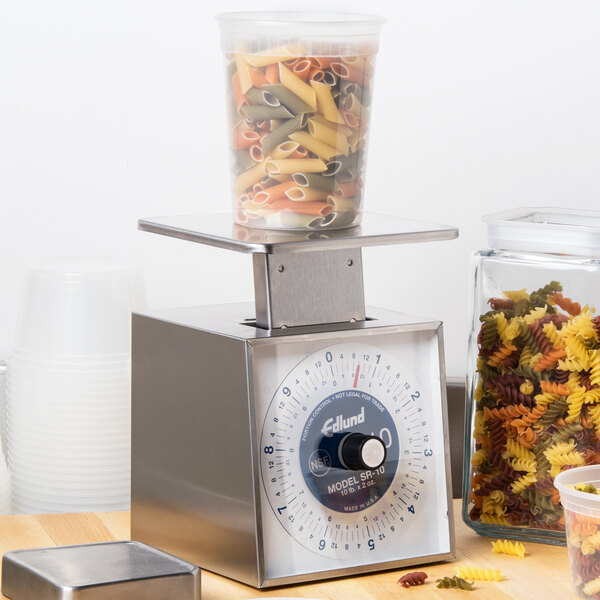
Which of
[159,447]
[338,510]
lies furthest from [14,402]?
[338,510]

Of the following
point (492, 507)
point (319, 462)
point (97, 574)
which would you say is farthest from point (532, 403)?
point (97, 574)

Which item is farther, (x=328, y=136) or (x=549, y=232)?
(x=549, y=232)

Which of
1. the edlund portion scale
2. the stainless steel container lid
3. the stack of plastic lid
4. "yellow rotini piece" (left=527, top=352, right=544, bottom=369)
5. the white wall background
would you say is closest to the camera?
the stainless steel container lid

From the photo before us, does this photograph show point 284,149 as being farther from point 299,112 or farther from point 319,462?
point 319,462

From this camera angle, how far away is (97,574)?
89cm

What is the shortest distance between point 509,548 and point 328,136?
1.38 feet

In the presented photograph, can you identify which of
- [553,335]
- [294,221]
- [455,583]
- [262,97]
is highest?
[262,97]

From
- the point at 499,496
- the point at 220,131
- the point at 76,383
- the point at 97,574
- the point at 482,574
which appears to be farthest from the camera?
the point at 220,131

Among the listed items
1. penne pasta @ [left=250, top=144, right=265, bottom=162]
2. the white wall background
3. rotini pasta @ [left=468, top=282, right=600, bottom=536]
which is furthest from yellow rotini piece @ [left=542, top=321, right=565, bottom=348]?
the white wall background

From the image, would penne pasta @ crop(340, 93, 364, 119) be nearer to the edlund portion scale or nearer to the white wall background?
the edlund portion scale

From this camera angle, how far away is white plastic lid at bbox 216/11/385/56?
3.07ft

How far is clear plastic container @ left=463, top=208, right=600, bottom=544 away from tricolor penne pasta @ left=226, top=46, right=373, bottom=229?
0.20 metres

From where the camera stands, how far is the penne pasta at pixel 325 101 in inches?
37.1

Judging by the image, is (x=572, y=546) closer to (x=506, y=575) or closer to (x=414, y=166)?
(x=506, y=575)
